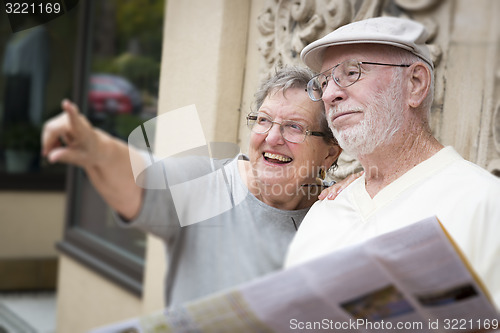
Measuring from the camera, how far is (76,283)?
1.04 meters

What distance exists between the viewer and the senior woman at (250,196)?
1.76 feet

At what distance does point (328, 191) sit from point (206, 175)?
0.53 ft

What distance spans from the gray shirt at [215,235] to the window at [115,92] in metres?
0.09

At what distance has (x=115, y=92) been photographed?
0.95m

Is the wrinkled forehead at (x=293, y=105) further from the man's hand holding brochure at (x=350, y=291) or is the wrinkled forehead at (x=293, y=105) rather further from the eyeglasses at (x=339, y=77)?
the man's hand holding brochure at (x=350, y=291)

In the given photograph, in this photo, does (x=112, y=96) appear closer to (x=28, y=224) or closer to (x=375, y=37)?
(x=375, y=37)

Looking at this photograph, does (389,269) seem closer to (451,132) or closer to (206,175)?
(206,175)

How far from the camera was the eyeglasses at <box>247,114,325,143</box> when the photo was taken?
628mm

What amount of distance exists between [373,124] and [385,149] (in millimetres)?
36

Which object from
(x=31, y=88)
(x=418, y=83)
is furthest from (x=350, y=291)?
(x=31, y=88)

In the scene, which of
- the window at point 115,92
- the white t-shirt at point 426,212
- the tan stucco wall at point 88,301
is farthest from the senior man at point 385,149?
the tan stucco wall at point 88,301

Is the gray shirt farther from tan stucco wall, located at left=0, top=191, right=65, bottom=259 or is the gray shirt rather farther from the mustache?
tan stucco wall, located at left=0, top=191, right=65, bottom=259

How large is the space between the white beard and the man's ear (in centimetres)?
2

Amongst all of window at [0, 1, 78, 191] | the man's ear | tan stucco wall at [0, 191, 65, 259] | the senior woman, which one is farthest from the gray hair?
tan stucco wall at [0, 191, 65, 259]
